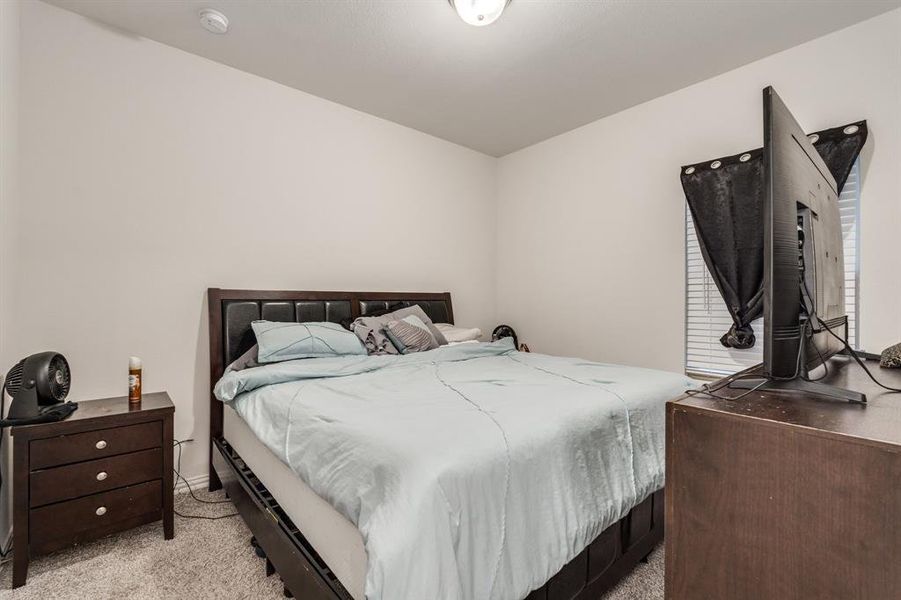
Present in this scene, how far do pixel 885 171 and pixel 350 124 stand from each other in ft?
11.1

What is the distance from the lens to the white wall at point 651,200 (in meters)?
2.20

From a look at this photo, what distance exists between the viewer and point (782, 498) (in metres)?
0.72

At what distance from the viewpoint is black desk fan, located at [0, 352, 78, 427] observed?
1.70 m

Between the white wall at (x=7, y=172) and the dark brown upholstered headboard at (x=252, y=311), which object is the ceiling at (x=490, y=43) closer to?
the white wall at (x=7, y=172)

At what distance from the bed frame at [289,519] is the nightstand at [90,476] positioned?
0.34 metres

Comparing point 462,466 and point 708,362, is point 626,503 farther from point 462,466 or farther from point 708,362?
point 708,362

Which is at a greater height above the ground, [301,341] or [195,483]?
[301,341]

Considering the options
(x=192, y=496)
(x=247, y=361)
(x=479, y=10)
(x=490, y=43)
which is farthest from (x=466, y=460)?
(x=490, y=43)

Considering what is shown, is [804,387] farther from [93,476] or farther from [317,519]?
[93,476]

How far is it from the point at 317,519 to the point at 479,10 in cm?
232

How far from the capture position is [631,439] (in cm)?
156

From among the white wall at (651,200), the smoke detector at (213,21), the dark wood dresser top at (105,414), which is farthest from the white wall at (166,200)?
the white wall at (651,200)

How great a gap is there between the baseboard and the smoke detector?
104 inches

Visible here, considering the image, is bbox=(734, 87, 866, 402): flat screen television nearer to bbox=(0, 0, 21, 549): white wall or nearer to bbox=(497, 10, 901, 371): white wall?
bbox=(497, 10, 901, 371): white wall
